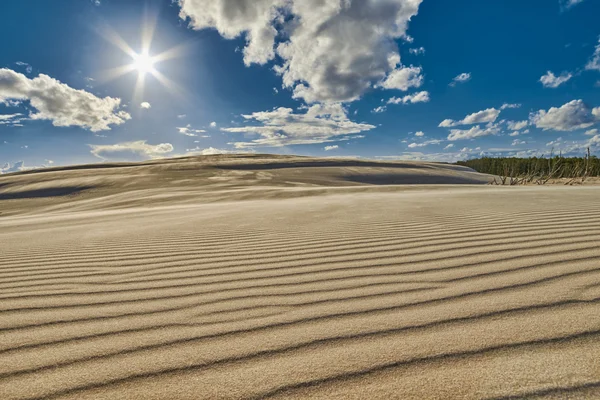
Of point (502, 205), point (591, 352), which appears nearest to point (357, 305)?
point (591, 352)

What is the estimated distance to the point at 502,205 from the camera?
5.92 meters

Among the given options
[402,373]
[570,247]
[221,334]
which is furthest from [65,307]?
[570,247]

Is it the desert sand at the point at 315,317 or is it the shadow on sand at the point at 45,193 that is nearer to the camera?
the desert sand at the point at 315,317

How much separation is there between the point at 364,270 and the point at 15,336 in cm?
220

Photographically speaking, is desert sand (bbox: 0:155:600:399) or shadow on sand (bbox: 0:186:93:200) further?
shadow on sand (bbox: 0:186:93:200)

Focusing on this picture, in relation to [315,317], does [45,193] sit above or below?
below

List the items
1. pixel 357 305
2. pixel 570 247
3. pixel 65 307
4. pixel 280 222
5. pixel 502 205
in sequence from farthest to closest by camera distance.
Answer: pixel 502 205, pixel 280 222, pixel 570 247, pixel 65 307, pixel 357 305

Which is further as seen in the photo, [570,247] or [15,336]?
[570,247]

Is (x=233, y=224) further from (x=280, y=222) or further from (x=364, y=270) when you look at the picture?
(x=364, y=270)

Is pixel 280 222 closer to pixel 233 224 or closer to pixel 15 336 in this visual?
pixel 233 224

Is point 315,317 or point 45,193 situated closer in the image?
point 315,317

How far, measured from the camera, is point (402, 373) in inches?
50.3

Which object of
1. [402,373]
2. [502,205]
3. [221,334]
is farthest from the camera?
[502,205]

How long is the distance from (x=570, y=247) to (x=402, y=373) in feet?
7.97
